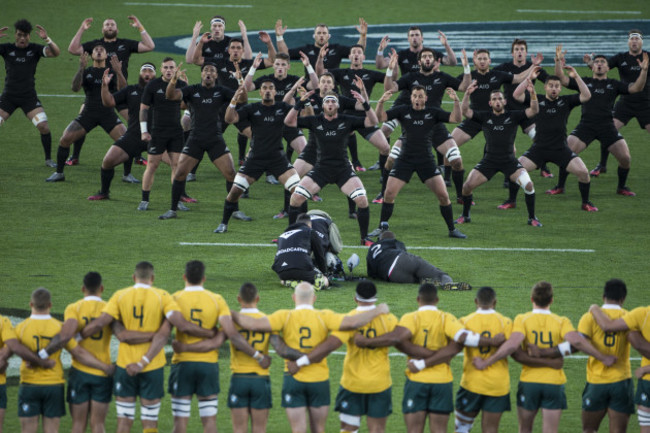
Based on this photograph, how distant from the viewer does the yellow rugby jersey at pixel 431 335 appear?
918 centimetres

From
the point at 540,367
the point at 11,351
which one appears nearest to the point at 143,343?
the point at 11,351

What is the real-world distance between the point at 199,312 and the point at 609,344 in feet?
11.8

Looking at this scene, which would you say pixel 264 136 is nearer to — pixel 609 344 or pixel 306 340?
pixel 306 340

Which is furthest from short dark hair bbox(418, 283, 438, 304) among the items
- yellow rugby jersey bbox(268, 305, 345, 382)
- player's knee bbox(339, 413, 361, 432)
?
player's knee bbox(339, 413, 361, 432)

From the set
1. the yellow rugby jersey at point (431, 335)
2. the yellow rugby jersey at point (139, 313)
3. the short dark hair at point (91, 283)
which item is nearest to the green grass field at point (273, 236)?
the yellow rugby jersey at point (139, 313)

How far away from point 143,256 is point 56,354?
263 inches

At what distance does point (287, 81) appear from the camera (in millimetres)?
19188

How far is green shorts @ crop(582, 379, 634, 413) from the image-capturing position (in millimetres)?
9391

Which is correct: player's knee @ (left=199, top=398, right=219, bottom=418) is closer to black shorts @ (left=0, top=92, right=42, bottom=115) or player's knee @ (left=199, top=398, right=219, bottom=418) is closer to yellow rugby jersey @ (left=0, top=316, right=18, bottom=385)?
yellow rugby jersey @ (left=0, top=316, right=18, bottom=385)

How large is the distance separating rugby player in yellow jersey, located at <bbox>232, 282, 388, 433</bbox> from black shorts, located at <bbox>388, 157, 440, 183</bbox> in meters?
7.83

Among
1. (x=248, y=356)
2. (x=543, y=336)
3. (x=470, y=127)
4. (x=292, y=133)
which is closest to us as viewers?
(x=248, y=356)

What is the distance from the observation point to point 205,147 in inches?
691

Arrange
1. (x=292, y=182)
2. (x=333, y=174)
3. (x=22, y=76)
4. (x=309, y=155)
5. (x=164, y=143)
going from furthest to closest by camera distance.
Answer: (x=22, y=76), (x=164, y=143), (x=309, y=155), (x=292, y=182), (x=333, y=174)

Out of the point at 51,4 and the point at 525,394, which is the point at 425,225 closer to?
the point at 525,394
